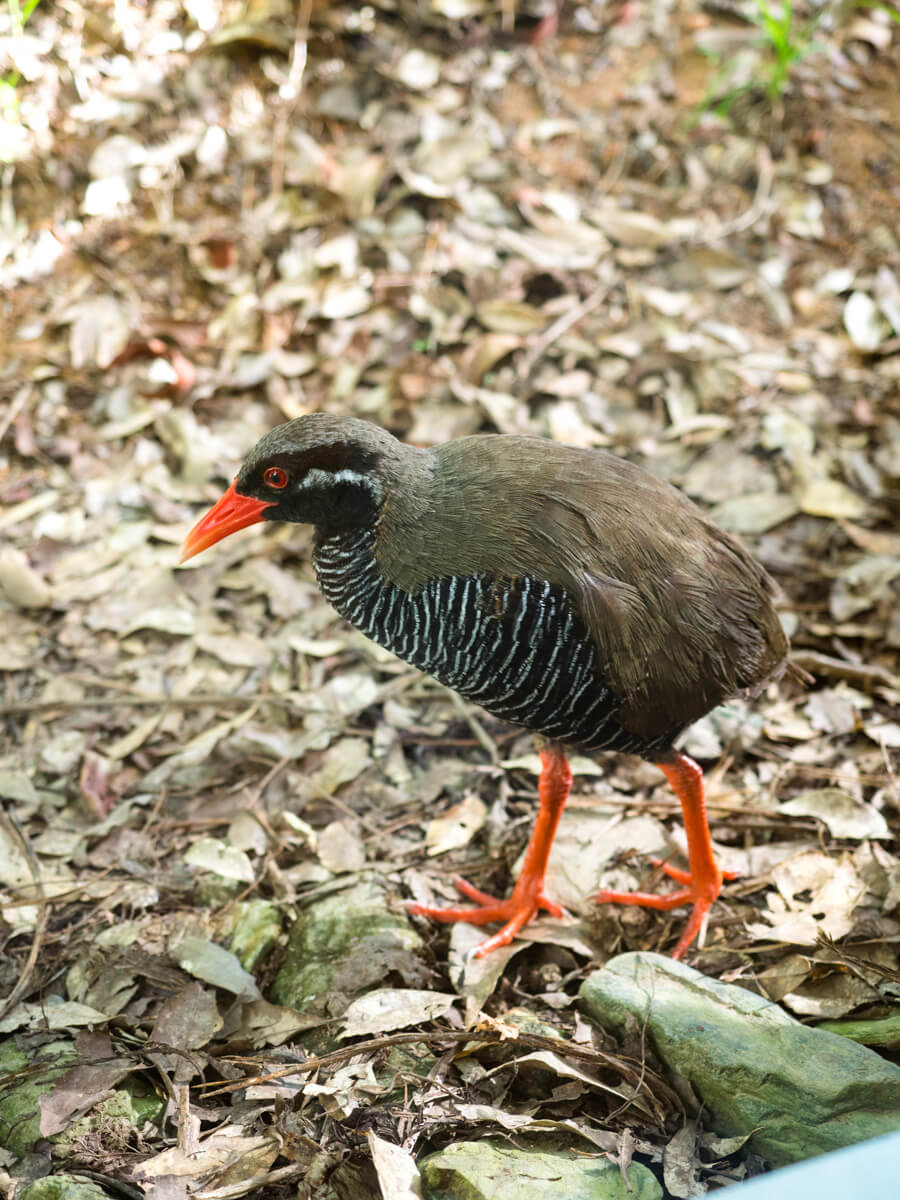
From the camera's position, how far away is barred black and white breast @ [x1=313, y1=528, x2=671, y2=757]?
9.97 ft

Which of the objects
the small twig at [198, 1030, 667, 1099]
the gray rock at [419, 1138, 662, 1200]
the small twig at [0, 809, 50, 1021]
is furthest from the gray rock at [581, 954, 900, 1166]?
the small twig at [0, 809, 50, 1021]

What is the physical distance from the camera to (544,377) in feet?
18.2

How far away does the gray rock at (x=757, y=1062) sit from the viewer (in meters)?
2.60

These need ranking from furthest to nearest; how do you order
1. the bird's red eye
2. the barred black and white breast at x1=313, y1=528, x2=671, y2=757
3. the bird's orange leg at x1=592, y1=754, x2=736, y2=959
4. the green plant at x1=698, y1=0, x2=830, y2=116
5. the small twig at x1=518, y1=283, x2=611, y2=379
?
the green plant at x1=698, y1=0, x2=830, y2=116 < the small twig at x1=518, y1=283, x2=611, y2=379 < the bird's orange leg at x1=592, y1=754, x2=736, y2=959 < the bird's red eye < the barred black and white breast at x1=313, y1=528, x2=671, y2=757

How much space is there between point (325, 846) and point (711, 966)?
1.36 metres

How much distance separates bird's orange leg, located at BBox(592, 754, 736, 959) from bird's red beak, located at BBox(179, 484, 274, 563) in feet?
4.87

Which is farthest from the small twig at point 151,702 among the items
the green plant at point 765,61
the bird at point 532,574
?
the green plant at point 765,61

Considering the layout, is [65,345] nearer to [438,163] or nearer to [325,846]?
[438,163]

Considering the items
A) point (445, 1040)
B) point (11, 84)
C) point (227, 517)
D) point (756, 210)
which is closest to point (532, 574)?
point (227, 517)

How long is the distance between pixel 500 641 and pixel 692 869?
1123 mm

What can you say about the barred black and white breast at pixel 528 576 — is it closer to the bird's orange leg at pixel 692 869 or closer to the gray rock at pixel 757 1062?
the bird's orange leg at pixel 692 869

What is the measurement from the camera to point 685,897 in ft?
11.9

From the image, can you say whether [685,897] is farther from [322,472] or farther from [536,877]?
[322,472]

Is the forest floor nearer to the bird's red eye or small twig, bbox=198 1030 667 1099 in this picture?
small twig, bbox=198 1030 667 1099
